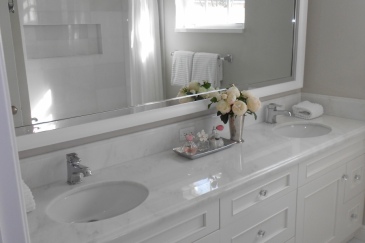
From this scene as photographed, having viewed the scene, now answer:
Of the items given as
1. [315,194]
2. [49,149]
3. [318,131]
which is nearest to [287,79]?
[318,131]

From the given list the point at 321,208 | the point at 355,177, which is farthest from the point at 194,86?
the point at 355,177

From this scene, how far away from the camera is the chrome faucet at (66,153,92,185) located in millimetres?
1577

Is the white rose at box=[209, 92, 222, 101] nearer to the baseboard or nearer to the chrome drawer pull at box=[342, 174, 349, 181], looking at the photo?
the chrome drawer pull at box=[342, 174, 349, 181]

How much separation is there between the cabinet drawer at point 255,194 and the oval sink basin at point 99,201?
36 centimetres

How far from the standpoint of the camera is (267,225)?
186 cm

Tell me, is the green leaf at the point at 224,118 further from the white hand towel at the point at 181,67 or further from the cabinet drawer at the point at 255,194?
the cabinet drawer at the point at 255,194

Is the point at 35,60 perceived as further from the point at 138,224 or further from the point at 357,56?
the point at 357,56

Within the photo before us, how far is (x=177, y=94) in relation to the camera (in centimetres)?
206

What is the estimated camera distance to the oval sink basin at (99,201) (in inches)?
60.0

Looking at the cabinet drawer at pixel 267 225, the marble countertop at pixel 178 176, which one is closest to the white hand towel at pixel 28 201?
the marble countertop at pixel 178 176

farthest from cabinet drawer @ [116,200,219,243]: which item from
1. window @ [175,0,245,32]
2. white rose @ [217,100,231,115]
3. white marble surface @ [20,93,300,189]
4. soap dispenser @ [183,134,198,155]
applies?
window @ [175,0,245,32]

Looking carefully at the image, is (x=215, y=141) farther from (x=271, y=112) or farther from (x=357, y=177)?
(x=357, y=177)

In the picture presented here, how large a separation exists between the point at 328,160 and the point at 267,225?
61cm

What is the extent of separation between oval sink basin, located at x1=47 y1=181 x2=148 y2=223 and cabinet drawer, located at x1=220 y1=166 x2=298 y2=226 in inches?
14.2
